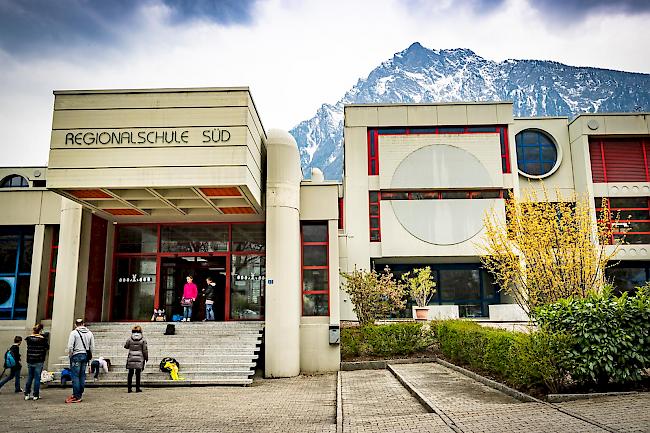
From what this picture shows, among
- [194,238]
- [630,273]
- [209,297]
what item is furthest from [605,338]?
[630,273]

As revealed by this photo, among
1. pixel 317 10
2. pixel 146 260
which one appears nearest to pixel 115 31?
pixel 317 10

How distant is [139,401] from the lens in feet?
34.7

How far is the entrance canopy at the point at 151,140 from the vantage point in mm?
12750

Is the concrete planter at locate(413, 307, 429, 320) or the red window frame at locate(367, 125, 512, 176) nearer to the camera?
the concrete planter at locate(413, 307, 429, 320)

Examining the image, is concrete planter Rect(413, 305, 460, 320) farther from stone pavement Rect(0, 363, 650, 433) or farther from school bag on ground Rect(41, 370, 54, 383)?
school bag on ground Rect(41, 370, 54, 383)

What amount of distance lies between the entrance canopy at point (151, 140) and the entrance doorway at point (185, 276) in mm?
4701

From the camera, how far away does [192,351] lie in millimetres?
14117

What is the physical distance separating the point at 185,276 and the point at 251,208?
3.71 m

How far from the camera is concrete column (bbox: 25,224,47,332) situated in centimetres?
1614

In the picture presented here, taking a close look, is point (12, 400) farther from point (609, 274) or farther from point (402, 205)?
point (609, 274)

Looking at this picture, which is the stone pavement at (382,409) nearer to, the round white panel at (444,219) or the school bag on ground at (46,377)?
the school bag on ground at (46,377)

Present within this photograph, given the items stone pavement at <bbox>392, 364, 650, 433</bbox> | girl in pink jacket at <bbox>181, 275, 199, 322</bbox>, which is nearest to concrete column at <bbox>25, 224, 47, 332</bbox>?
girl in pink jacket at <bbox>181, 275, 199, 322</bbox>

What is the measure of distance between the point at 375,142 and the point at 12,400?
21.7 metres

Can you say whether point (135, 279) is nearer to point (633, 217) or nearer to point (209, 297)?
point (209, 297)
